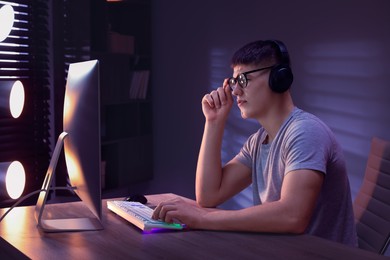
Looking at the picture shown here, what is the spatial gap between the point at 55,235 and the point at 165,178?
3038 mm

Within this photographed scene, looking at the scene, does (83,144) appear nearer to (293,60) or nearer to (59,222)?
(59,222)

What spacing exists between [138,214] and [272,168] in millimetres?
430

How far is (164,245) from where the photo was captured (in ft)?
4.16

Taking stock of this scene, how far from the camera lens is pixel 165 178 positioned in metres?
4.42

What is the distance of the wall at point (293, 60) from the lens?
306 centimetres

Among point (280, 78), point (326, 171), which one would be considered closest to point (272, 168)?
point (326, 171)

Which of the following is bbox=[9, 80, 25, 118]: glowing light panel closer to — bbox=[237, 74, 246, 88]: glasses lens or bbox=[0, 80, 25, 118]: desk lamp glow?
bbox=[0, 80, 25, 118]: desk lamp glow

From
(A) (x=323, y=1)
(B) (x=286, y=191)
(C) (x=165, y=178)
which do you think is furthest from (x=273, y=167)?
(C) (x=165, y=178)

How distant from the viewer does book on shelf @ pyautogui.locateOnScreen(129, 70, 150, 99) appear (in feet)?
14.0

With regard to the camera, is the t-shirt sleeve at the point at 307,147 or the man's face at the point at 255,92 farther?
the man's face at the point at 255,92

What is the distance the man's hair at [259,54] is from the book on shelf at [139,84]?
2.59 meters

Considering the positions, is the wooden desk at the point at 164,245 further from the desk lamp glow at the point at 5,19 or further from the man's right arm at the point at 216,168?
the desk lamp glow at the point at 5,19

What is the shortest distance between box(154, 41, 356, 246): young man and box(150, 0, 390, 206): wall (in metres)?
1.48

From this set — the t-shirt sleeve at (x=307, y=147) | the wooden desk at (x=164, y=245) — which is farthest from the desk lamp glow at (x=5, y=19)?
the t-shirt sleeve at (x=307, y=147)
